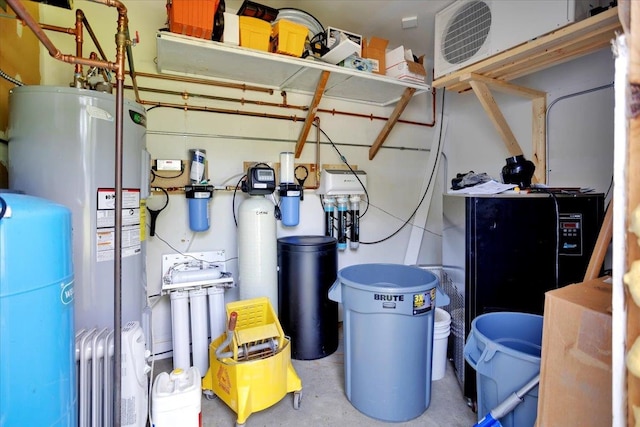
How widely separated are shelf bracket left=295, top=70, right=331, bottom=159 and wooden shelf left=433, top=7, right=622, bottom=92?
77 cm

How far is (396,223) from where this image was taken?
10.4ft

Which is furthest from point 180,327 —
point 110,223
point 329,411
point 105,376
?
point 329,411

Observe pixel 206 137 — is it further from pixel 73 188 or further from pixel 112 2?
pixel 112 2

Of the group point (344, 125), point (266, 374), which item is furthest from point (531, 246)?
point (344, 125)

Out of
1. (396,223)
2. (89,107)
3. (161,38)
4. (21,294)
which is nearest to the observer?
(21,294)

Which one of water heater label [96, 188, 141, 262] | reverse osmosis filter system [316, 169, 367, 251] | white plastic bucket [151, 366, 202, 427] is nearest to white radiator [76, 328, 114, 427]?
white plastic bucket [151, 366, 202, 427]

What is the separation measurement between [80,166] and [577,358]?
6.11 feet

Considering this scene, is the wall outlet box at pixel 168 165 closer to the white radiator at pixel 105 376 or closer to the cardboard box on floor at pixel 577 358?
the white radiator at pixel 105 376

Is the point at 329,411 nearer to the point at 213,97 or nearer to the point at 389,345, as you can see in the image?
the point at 389,345

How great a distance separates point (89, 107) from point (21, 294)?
88cm

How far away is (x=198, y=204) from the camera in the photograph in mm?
2199

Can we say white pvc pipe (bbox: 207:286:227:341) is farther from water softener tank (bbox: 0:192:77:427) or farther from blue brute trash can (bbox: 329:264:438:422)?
water softener tank (bbox: 0:192:77:427)

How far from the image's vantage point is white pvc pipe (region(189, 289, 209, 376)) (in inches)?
78.9

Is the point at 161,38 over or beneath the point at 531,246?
over
